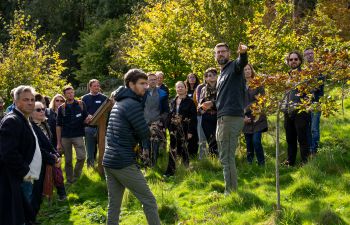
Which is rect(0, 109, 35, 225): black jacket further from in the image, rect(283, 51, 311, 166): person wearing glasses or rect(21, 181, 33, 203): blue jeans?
rect(283, 51, 311, 166): person wearing glasses

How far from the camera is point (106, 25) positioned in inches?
1174

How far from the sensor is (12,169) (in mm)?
5148

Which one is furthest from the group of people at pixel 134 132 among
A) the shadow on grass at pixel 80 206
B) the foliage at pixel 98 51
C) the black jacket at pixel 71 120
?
the foliage at pixel 98 51

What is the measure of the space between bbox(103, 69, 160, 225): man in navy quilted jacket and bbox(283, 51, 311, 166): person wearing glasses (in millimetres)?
3120

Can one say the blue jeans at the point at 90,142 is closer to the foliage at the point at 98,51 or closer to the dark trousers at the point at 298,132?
the dark trousers at the point at 298,132

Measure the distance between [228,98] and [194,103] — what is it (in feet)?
8.24

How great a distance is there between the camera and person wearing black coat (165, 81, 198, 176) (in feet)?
29.7

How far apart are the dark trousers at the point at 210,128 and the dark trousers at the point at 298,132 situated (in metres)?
1.58

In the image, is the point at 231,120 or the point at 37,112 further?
the point at 37,112

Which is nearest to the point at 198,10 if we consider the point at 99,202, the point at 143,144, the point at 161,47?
the point at 143,144

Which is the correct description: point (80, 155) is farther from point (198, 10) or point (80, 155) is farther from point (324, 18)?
point (324, 18)

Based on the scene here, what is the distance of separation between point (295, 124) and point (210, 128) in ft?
6.20

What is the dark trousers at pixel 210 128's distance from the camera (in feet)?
30.2

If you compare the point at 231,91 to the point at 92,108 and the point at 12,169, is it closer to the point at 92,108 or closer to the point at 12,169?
the point at 12,169
